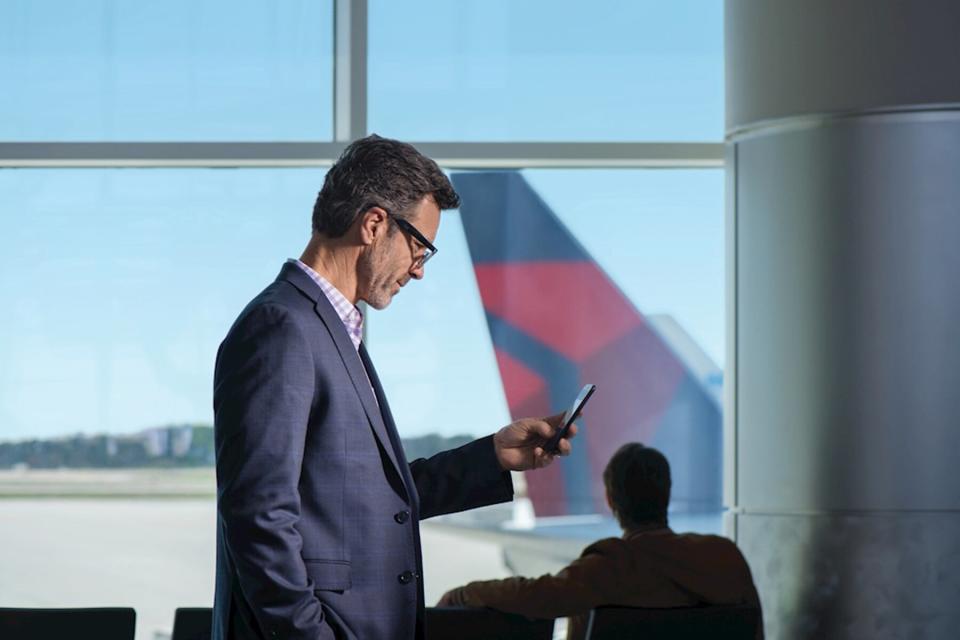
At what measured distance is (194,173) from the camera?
5363 millimetres

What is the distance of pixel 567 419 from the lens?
2348 millimetres

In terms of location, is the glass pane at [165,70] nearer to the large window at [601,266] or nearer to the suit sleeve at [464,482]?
the large window at [601,266]

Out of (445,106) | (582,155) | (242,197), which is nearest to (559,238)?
(582,155)

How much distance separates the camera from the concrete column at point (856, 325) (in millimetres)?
4148

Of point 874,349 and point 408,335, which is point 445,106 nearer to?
point 408,335

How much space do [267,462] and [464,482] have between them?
0.60m

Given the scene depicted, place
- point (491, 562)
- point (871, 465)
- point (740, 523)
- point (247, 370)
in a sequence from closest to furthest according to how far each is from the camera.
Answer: point (247, 370) → point (871, 465) → point (740, 523) → point (491, 562)

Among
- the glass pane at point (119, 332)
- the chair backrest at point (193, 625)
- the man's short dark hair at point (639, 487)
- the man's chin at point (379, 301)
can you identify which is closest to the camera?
the man's chin at point (379, 301)

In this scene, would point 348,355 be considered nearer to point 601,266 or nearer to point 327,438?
point 327,438

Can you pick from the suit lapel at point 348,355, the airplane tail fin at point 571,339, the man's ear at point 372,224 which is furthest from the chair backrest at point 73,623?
the airplane tail fin at point 571,339

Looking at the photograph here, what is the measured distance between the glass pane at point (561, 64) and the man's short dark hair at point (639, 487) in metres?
1.77

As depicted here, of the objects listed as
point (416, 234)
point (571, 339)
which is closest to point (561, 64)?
point (571, 339)

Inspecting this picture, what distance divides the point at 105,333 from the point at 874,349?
9.73ft

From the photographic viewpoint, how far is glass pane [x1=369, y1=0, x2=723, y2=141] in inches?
211
